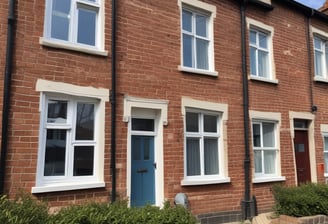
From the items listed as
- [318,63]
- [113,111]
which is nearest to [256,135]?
[318,63]

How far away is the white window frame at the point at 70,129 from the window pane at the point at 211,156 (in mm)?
3060

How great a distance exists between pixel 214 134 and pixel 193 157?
35.8 inches

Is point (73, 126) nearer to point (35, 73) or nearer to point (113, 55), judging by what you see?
point (35, 73)

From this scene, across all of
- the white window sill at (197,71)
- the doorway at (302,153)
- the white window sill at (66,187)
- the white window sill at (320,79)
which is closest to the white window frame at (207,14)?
the white window sill at (197,71)

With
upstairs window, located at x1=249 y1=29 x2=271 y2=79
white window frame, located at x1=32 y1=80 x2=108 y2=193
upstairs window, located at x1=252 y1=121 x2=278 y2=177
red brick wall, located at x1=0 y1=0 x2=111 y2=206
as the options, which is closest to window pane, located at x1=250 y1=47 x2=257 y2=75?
upstairs window, located at x1=249 y1=29 x2=271 y2=79

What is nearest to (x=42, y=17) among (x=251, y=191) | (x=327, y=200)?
(x=251, y=191)

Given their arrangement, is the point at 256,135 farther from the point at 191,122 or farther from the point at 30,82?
the point at 30,82

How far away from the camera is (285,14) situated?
11.1 meters

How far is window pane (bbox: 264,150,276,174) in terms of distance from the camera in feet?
32.6

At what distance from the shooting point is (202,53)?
898 centimetres

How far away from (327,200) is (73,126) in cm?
634

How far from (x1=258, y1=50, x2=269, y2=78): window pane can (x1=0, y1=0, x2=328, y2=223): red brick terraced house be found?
3cm

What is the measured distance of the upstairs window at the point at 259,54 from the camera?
33.3 feet

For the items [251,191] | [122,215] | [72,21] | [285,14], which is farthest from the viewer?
[285,14]
